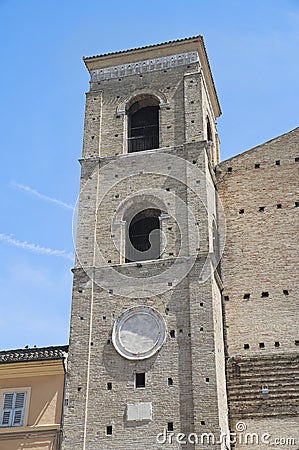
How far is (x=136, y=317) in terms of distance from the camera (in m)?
15.9

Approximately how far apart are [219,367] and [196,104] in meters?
7.64

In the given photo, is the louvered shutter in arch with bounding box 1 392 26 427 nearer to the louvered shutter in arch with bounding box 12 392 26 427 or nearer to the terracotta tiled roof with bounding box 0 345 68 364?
the louvered shutter in arch with bounding box 12 392 26 427

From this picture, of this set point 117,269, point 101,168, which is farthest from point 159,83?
point 117,269

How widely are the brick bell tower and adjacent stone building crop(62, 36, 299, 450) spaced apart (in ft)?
0.10

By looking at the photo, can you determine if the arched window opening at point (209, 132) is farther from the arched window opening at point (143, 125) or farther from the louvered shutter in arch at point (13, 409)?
the louvered shutter in arch at point (13, 409)

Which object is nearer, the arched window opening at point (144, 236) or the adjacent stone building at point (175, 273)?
the adjacent stone building at point (175, 273)

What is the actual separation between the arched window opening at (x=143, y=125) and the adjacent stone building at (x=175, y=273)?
0.05 m

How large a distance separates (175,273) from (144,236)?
83.9 inches

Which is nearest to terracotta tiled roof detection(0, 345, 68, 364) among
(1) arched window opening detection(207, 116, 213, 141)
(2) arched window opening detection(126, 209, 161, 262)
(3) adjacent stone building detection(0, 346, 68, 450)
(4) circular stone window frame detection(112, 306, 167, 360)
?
(3) adjacent stone building detection(0, 346, 68, 450)

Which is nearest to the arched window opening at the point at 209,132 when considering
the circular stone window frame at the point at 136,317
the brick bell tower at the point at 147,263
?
the brick bell tower at the point at 147,263

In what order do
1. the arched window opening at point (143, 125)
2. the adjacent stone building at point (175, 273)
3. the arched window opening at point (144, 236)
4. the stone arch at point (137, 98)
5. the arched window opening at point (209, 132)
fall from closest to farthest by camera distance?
the adjacent stone building at point (175, 273), the arched window opening at point (144, 236), the arched window opening at point (143, 125), the stone arch at point (137, 98), the arched window opening at point (209, 132)

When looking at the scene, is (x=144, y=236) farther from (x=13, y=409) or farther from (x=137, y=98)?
(x=13, y=409)

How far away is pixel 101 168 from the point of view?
61.0 ft

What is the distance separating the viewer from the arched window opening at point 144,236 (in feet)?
56.9
